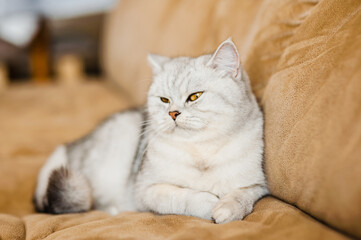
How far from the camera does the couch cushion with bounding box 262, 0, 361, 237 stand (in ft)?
2.33

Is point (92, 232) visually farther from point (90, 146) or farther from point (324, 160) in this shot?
point (90, 146)

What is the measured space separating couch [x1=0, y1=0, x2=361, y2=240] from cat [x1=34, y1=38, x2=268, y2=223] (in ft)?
0.18

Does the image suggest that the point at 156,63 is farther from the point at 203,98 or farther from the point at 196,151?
the point at 196,151

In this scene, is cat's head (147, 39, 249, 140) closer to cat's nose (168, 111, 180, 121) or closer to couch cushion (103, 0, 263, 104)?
cat's nose (168, 111, 180, 121)

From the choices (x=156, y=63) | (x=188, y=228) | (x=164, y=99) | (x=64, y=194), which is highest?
(x=156, y=63)

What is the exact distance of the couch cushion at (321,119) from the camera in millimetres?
711

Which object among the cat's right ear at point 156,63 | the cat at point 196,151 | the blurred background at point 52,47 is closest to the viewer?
the cat at point 196,151

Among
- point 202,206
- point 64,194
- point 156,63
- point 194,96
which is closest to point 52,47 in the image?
point 156,63

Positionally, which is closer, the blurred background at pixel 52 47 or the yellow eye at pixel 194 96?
the yellow eye at pixel 194 96

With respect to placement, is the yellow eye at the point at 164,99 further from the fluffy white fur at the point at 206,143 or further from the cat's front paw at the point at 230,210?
the cat's front paw at the point at 230,210

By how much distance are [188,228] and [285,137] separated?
15.3 inches

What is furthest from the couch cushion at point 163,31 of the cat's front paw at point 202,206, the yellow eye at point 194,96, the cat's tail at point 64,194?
the cat's front paw at point 202,206

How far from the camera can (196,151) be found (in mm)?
1181

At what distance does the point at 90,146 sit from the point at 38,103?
4.10 ft
